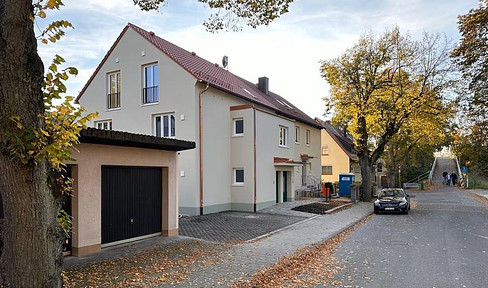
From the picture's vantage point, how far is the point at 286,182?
24109mm

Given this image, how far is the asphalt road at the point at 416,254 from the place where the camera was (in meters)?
7.01

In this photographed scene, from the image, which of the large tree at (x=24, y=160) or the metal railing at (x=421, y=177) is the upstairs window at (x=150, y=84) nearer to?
the large tree at (x=24, y=160)

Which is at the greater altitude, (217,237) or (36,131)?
(36,131)

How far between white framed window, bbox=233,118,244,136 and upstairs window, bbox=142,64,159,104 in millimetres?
4455

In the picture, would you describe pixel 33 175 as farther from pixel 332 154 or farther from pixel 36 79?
pixel 332 154

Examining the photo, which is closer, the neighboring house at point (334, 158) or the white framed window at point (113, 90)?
the white framed window at point (113, 90)

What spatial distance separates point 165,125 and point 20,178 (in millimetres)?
15249

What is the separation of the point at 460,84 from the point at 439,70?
2212mm

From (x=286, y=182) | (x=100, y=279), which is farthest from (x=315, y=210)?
(x=100, y=279)

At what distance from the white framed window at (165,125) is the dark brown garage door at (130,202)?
23.5 ft

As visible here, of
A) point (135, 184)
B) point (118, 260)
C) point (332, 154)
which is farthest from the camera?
point (332, 154)

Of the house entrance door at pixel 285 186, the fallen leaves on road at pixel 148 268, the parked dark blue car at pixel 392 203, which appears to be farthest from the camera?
the house entrance door at pixel 285 186

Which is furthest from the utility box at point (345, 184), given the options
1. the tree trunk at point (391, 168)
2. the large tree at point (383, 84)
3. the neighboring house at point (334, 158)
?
the neighboring house at point (334, 158)

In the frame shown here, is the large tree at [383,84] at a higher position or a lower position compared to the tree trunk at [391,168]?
higher
